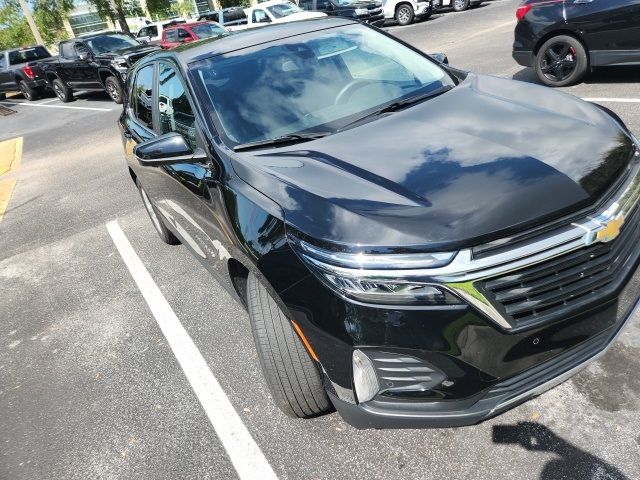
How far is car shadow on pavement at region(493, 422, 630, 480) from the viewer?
1.99m

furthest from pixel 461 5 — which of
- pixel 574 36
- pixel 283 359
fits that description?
pixel 283 359

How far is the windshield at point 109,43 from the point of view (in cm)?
1352

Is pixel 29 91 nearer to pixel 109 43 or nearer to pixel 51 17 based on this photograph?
pixel 109 43

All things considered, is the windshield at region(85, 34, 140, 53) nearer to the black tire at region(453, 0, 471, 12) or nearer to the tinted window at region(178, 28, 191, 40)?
the tinted window at region(178, 28, 191, 40)

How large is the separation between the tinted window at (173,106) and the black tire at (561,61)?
17.6ft

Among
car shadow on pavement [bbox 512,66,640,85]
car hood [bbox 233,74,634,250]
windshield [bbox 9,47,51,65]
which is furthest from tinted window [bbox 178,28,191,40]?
car hood [bbox 233,74,634,250]

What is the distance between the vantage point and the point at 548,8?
20.8ft

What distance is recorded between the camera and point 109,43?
45.3 ft

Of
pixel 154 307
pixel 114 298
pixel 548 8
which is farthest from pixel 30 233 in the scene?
pixel 548 8

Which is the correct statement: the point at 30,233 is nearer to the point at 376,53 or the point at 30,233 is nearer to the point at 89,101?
the point at 376,53

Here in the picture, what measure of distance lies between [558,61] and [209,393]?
20.8 feet

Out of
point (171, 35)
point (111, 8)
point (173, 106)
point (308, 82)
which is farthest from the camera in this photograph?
point (111, 8)

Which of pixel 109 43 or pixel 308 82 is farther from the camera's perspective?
pixel 109 43

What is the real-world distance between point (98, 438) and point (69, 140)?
32.8 feet
